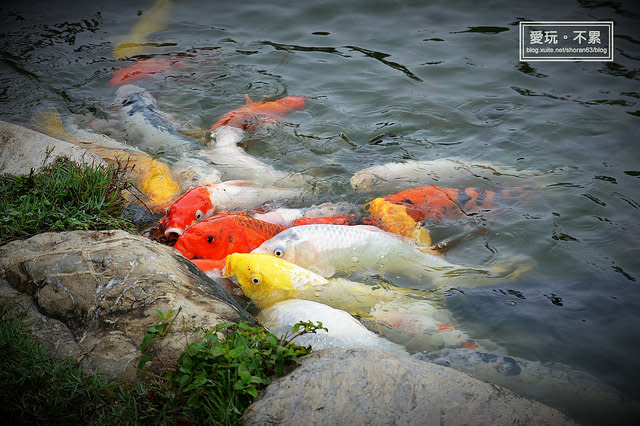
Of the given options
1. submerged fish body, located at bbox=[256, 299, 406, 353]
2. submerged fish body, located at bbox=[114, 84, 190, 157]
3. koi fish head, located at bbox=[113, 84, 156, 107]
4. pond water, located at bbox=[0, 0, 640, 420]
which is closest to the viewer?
submerged fish body, located at bbox=[256, 299, 406, 353]

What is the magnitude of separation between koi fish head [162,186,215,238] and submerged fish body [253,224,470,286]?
1.04 m

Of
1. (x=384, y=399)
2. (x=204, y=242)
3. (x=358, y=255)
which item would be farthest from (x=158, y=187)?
(x=384, y=399)

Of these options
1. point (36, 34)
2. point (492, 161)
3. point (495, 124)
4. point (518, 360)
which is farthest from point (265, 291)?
point (36, 34)

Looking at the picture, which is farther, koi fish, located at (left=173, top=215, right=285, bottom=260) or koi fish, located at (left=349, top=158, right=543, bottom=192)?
koi fish, located at (left=349, top=158, right=543, bottom=192)

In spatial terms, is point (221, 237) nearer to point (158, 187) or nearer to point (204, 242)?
point (204, 242)

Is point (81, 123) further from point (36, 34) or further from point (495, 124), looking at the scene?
point (495, 124)

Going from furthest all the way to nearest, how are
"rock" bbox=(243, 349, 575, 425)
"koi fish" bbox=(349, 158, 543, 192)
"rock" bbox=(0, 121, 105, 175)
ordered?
"koi fish" bbox=(349, 158, 543, 192) < "rock" bbox=(0, 121, 105, 175) < "rock" bbox=(243, 349, 575, 425)

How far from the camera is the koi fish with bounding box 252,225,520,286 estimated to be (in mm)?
4836

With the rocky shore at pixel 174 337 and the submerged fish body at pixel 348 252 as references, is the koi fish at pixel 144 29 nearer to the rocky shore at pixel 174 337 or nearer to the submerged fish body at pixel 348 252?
the submerged fish body at pixel 348 252

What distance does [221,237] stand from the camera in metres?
4.93

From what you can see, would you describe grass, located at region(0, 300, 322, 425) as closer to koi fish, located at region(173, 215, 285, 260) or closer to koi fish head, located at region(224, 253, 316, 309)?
koi fish head, located at region(224, 253, 316, 309)

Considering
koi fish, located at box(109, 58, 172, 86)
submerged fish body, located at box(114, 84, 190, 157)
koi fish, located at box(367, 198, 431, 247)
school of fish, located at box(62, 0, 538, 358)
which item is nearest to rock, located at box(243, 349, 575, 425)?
school of fish, located at box(62, 0, 538, 358)

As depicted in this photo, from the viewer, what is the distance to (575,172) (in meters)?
6.53

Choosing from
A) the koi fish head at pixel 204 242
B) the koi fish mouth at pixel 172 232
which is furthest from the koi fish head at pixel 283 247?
the koi fish mouth at pixel 172 232
